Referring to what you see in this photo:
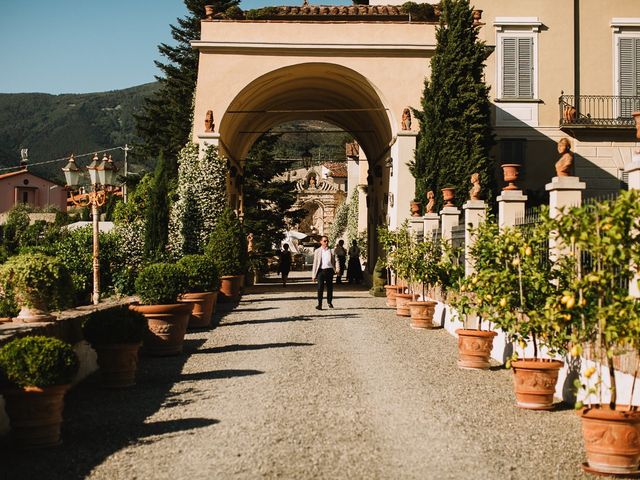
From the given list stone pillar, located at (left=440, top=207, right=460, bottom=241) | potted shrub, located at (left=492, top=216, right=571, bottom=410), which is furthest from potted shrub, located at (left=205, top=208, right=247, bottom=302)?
potted shrub, located at (left=492, top=216, right=571, bottom=410)

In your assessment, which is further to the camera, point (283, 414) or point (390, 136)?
point (390, 136)

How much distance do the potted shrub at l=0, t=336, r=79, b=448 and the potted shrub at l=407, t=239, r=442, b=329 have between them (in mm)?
10164

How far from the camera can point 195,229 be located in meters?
24.6

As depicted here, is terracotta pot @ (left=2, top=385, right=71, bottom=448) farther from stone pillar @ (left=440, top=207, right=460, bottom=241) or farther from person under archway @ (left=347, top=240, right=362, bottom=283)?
person under archway @ (left=347, top=240, right=362, bottom=283)

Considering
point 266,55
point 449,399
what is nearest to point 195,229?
point 266,55

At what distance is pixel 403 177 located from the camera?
2477 centimetres

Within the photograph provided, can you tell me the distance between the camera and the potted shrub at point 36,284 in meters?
10.6

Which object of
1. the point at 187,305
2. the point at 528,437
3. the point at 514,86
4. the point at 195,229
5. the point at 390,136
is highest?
the point at 514,86

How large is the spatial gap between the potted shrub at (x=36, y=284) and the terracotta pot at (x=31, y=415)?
138 inches

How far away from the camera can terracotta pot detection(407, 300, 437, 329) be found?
16.8 meters

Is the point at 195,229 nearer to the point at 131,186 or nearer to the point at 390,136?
the point at 390,136

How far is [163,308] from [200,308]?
3957 millimetres

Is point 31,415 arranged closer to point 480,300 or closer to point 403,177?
point 480,300

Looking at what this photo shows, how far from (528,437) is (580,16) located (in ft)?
74.8
